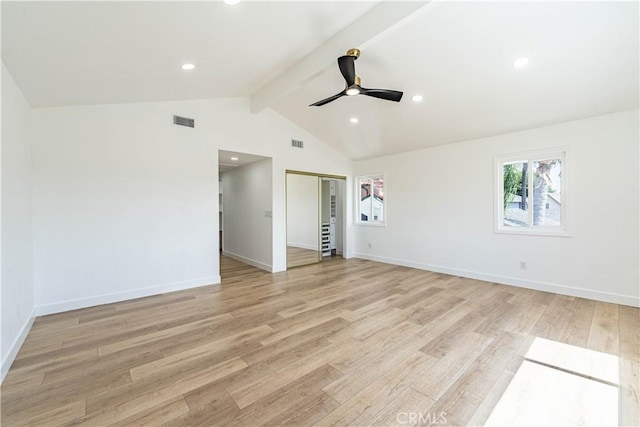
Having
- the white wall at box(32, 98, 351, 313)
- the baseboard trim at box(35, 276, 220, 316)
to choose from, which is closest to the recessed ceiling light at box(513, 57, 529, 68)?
the white wall at box(32, 98, 351, 313)

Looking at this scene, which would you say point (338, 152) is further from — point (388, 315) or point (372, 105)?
point (388, 315)

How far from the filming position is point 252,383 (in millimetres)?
1990

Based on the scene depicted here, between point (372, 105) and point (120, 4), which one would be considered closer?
point (120, 4)

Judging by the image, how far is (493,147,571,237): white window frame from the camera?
3973mm

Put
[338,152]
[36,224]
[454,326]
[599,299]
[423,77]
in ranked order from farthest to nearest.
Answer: [338,152], [599,299], [423,77], [36,224], [454,326]

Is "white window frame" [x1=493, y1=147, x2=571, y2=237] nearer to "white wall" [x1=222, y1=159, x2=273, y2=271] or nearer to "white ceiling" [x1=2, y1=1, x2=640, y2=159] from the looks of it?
"white ceiling" [x1=2, y1=1, x2=640, y2=159]

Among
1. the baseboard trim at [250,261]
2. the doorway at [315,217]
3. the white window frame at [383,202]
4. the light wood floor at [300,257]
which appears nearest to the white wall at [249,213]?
the baseboard trim at [250,261]

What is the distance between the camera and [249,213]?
6086mm

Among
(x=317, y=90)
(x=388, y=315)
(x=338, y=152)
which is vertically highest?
(x=317, y=90)

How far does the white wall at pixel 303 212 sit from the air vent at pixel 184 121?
11.3 feet

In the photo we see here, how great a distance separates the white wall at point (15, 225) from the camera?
2.25m

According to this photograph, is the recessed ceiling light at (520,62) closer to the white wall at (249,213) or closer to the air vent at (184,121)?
the white wall at (249,213)

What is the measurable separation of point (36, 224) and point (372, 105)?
478 cm

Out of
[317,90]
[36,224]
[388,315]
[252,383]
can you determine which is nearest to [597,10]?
[317,90]
